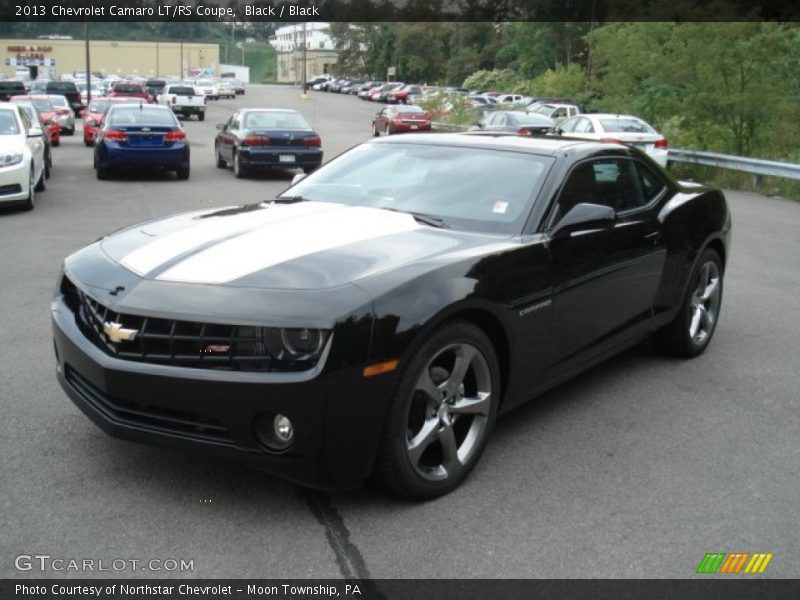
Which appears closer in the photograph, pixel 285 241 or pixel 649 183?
pixel 285 241

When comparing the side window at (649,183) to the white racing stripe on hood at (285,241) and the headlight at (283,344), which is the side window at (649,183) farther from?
the headlight at (283,344)

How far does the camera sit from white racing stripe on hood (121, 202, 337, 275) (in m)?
3.94

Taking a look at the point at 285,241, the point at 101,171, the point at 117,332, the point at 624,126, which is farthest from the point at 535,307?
the point at 624,126

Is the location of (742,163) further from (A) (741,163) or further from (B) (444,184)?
(B) (444,184)

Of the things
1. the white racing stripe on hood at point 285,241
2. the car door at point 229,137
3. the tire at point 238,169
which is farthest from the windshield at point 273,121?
the white racing stripe on hood at point 285,241

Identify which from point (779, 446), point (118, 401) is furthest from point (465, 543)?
point (779, 446)

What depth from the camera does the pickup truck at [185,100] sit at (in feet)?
154

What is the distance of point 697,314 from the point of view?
624 cm

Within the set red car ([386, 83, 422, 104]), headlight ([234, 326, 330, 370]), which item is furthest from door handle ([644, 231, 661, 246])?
red car ([386, 83, 422, 104])

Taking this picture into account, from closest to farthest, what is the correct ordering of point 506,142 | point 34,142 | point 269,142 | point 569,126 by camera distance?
point 506,142
point 34,142
point 269,142
point 569,126

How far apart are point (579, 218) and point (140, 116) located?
15418 millimetres

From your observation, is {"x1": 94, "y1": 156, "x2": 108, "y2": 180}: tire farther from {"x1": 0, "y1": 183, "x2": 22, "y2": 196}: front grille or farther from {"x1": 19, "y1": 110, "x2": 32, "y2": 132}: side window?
{"x1": 0, "y1": 183, "x2": 22, "y2": 196}: front grille

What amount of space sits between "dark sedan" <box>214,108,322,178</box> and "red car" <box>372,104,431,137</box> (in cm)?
1789
